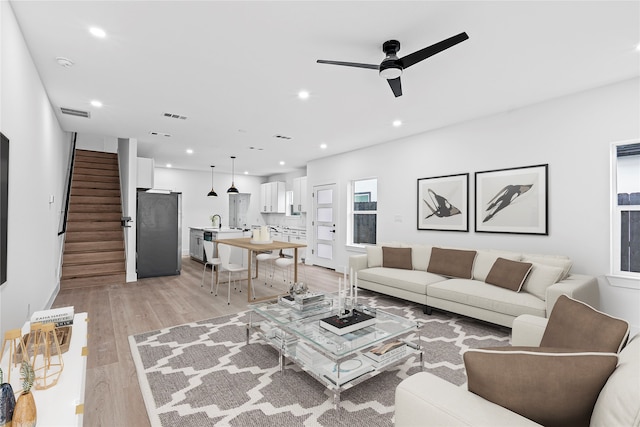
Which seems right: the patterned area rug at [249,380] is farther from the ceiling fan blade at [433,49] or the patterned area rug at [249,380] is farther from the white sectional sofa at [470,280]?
the ceiling fan blade at [433,49]

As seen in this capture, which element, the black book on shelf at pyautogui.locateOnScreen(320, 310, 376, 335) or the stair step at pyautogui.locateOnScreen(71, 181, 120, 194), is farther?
the stair step at pyautogui.locateOnScreen(71, 181, 120, 194)

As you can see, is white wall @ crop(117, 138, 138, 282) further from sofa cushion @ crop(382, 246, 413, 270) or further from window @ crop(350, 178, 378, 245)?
sofa cushion @ crop(382, 246, 413, 270)

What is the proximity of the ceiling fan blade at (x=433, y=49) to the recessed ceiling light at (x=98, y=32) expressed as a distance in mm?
2359

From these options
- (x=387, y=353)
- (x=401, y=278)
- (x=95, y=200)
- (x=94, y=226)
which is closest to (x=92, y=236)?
(x=94, y=226)

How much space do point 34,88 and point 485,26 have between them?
4097 mm

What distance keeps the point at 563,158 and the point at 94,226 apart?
27.4 ft

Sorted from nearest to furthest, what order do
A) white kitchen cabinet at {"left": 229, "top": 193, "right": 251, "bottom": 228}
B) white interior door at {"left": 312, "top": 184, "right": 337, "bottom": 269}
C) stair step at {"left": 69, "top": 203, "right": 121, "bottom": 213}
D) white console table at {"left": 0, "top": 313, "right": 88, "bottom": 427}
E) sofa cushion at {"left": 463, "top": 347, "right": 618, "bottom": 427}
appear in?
sofa cushion at {"left": 463, "top": 347, "right": 618, "bottom": 427}, white console table at {"left": 0, "top": 313, "right": 88, "bottom": 427}, stair step at {"left": 69, "top": 203, "right": 121, "bottom": 213}, white interior door at {"left": 312, "top": 184, "right": 337, "bottom": 269}, white kitchen cabinet at {"left": 229, "top": 193, "right": 251, "bottom": 228}

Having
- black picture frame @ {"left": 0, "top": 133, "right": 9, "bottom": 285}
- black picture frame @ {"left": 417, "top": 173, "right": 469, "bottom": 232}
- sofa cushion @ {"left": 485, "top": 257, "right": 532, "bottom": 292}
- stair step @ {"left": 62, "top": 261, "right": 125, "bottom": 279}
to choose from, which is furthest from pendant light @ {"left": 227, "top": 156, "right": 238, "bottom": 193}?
sofa cushion @ {"left": 485, "top": 257, "right": 532, "bottom": 292}

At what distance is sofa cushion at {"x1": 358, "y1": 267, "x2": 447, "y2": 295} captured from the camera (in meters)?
3.99

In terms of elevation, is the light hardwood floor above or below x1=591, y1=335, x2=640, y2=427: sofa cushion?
below

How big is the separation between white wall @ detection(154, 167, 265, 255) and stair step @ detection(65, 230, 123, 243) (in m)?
3.04

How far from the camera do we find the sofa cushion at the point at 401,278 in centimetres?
399

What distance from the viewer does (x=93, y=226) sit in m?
6.53

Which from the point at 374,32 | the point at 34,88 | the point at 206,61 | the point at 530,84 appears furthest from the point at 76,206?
the point at 530,84
